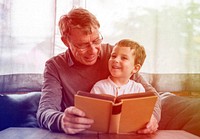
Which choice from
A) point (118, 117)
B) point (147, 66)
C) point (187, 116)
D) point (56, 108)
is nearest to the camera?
point (118, 117)

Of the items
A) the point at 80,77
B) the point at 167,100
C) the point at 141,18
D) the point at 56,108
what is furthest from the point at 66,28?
the point at 167,100

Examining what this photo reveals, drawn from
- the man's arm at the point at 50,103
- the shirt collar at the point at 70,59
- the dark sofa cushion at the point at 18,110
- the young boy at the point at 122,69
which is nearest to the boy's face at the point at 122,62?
the young boy at the point at 122,69

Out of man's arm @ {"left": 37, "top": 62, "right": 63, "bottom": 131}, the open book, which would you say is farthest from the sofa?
the open book

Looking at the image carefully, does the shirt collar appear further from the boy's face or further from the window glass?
the window glass

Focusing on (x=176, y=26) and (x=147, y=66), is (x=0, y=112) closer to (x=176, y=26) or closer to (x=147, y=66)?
(x=147, y=66)

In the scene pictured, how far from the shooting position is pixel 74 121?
0.79 meters

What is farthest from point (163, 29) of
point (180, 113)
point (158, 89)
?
point (180, 113)

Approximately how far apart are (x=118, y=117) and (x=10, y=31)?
2.27 ft

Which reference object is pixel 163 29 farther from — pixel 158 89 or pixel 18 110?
pixel 18 110

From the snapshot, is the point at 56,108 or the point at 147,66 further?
the point at 147,66

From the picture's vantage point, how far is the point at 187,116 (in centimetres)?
114

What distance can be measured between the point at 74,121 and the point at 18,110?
0.52 meters

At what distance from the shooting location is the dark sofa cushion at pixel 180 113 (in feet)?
3.57

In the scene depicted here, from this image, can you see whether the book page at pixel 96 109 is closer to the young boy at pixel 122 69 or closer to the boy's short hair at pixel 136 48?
the young boy at pixel 122 69
